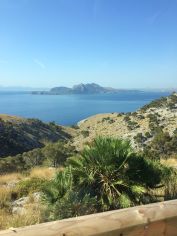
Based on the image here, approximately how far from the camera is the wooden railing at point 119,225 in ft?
5.63

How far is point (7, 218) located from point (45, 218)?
94 centimetres

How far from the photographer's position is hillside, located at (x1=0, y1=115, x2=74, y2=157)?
55969 millimetres

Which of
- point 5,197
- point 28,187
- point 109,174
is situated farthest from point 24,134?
point 109,174

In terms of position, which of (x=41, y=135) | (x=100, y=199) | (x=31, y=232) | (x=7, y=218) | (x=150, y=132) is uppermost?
(x=31, y=232)

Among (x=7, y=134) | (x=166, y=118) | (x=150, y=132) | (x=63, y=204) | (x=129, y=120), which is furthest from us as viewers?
(x=129, y=120)

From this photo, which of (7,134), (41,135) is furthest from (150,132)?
(41,135)

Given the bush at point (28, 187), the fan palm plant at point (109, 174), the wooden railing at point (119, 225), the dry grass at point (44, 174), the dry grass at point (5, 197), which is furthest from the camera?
the dry grass at point (44, 174)

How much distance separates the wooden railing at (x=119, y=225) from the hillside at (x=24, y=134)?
51.1m

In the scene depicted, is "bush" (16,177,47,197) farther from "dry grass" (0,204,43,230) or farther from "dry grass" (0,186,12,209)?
"dry grass" (0,204,43,230)

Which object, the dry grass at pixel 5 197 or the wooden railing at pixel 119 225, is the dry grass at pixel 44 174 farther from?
the wooden railing at pixel 119 225

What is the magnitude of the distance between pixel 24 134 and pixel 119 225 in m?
65.3

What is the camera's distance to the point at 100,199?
541 centimetres

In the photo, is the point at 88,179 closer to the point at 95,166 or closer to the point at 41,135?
the point at 95,166

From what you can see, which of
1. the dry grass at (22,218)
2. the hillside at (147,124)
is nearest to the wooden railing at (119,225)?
the dry grass at (22,218)
